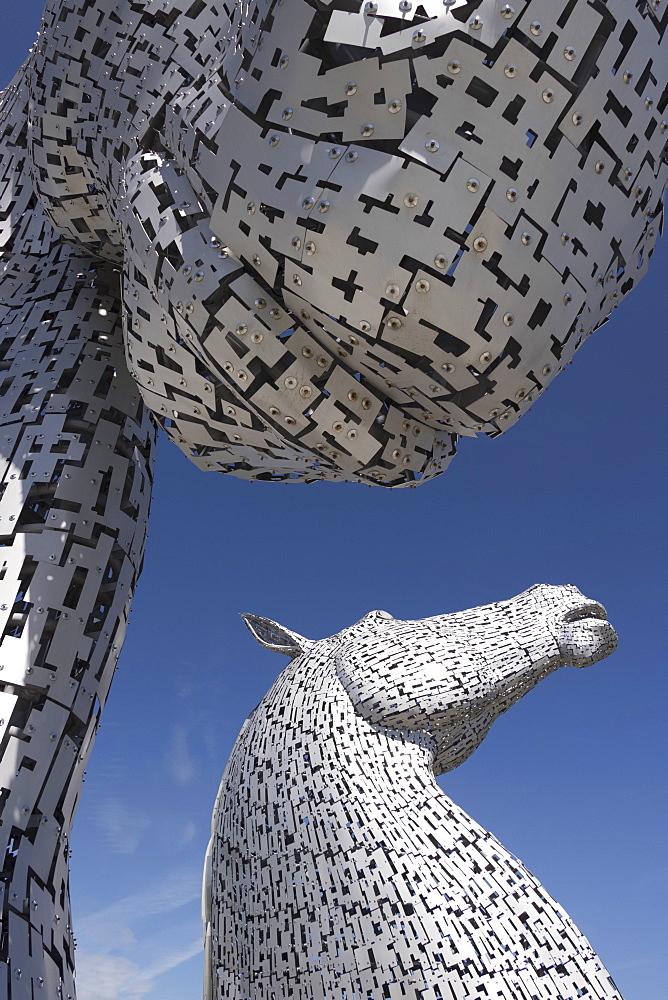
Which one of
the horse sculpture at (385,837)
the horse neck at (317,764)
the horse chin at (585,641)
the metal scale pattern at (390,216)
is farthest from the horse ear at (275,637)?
the metal scale pattern at (390,216)

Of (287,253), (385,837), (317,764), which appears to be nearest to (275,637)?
(317,764)

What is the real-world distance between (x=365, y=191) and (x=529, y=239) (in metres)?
0.14

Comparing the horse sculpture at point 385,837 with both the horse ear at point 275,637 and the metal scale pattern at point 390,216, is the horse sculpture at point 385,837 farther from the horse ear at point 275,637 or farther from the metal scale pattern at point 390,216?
the metal scale pattern at point 390,216

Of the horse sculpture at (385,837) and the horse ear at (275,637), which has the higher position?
the horse ear at (275,637)

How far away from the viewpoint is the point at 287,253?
645 millimetres

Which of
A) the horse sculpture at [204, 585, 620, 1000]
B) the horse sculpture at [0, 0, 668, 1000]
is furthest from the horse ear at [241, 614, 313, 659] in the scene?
the horse sculpture at [0, 0, 668, 1000]

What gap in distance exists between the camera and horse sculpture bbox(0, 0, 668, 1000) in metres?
0.60

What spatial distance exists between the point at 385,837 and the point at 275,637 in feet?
3.23

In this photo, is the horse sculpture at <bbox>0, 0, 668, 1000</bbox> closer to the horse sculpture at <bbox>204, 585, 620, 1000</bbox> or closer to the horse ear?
the horse sculpture at <bbox>204, 585, 620, 1000</bbox>

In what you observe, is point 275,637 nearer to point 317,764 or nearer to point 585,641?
point 317,764

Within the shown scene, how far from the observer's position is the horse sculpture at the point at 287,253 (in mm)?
603

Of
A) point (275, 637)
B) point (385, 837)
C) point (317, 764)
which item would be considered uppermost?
point (275, 637)

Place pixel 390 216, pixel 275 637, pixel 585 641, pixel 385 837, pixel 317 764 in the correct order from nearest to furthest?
pixel 390 216, pixel 385 837, pixel 317 764, pixel 585 641, pixel 275 637

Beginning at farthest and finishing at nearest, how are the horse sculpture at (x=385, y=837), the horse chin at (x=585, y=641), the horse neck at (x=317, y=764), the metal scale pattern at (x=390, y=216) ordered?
the horse chin at (x=585, y=641)
the horse neck at (x=317, y=764)
the horse sculpture at (x=385, y=837)
the metal scale pattern at (x=390, y=216)
